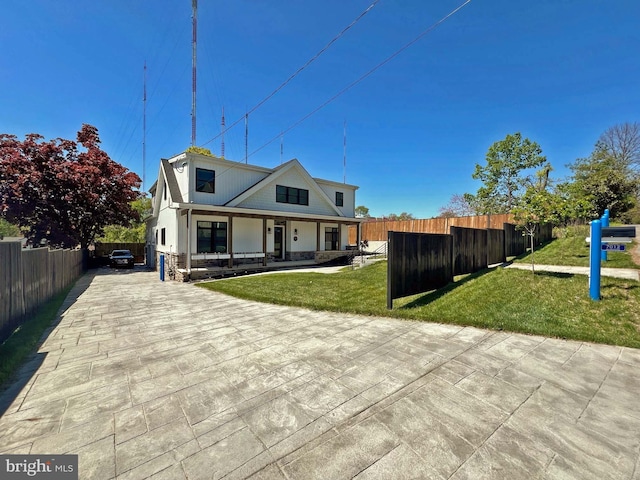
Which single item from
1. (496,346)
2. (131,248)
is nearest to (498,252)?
(496,346)

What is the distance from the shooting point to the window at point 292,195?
16141 millimetres

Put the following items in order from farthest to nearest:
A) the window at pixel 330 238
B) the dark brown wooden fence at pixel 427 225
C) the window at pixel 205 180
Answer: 1. the dark brown wooden fence at pixel 427 225
2. the window at pixel 330 238
3. the window at pixel 205 180

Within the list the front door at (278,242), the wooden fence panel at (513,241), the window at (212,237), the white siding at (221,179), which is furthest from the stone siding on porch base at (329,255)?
the wooden fence panel at (513,241)

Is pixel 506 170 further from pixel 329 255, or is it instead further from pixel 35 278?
pixel 35 278

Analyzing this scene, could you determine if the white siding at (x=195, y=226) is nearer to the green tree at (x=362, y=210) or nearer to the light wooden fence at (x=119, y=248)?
the light wooden fence at (x=119, y=248)

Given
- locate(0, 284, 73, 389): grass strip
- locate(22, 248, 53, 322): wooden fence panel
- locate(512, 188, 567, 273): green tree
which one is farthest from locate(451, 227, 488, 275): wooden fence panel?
locate(22, 248, 53, 322): wooden fence panel

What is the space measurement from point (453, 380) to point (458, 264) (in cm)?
559

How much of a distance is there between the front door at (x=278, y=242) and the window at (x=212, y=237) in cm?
316

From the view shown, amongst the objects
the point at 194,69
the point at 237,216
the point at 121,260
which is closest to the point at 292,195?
the point at 237,216

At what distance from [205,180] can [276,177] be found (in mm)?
3928

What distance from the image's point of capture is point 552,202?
6773 mm

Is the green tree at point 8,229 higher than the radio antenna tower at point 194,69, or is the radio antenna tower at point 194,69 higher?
the radio antenna tower at point 194,69

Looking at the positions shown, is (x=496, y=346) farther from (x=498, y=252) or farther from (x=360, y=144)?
(x=360, y=144)

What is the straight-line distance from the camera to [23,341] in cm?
431
